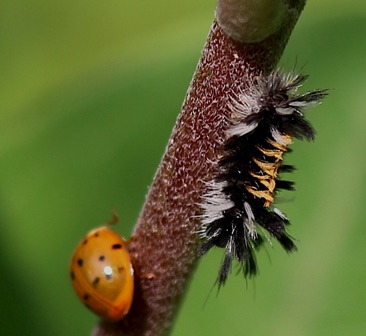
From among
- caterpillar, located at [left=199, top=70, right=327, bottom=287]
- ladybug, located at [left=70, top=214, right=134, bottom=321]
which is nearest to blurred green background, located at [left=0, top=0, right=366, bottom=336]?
ladybug, located at [left=70, top=214, right=134, bottom=321]

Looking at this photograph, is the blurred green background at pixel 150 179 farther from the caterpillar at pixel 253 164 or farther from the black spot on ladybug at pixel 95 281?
the caterpillar at pixel 253 164

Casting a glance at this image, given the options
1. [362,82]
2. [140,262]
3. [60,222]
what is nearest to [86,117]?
[60,222]

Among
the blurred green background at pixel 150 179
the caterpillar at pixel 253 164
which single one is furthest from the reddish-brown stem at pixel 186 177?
the blurred green background at pixel 150 179

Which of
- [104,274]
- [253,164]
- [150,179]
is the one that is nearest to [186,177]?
[253,164]

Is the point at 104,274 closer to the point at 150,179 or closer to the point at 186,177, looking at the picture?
the point at 186,177

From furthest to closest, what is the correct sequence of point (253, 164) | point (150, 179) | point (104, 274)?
point (150, 179), point (104, 274), point (253, 164)

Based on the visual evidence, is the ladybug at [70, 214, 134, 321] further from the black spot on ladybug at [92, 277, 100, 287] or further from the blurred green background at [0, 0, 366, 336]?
the blurred green background at [0, 0, 366, 336]

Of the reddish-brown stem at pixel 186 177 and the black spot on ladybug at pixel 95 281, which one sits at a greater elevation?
the reddish-brown stem at pixel 186 177
